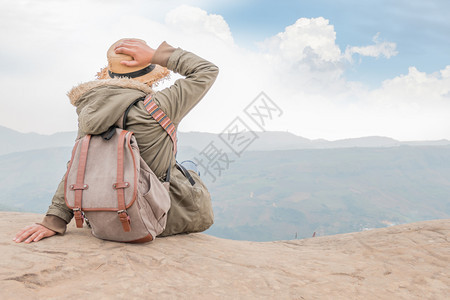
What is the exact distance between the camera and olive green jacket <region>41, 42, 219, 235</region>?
2477 millimetres

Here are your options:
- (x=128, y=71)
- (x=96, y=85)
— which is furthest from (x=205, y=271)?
(x=128, y=71)

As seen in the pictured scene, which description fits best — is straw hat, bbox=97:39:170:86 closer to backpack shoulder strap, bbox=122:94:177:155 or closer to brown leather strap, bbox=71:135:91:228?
backpack shoulder strap, bbox=122:94:177:155

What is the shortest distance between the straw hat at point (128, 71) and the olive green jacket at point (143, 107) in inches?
9.1

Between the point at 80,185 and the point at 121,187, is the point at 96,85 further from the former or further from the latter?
the point at 121,187

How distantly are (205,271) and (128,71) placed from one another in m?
1.90

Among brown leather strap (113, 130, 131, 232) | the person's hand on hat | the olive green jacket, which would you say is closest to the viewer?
brown leather strap (113, 130, 131, 232)

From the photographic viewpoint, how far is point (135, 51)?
9.23 feet

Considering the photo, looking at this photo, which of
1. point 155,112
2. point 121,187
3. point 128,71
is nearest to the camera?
point 121,187

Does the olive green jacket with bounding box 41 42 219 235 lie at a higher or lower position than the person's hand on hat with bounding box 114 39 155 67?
lower

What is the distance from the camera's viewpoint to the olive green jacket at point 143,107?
8.13 ft

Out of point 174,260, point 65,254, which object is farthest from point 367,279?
point 65,254

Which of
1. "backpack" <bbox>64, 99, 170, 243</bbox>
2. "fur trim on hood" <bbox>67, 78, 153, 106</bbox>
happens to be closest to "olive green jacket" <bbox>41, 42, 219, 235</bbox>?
"fur trim on hood" <bbox>67, 78, 153, 106</bbox>

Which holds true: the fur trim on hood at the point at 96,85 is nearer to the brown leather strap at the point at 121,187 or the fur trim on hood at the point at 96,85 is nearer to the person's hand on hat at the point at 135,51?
the person's hand on hat at the point at 135,51

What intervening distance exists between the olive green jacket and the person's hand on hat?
0.07 meters
